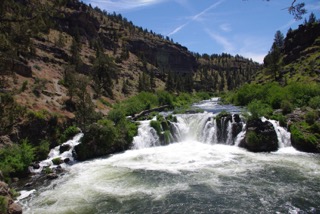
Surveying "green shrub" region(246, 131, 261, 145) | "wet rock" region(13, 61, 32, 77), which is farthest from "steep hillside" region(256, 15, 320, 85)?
"wet rock" region(13, 61, 32, 77)

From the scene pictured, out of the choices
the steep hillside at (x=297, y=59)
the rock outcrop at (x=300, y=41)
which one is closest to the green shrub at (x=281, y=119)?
the steep hillside at (x=297, y=59)

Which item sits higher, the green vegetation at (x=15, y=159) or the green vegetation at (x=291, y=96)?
the green vegetation at (x=291, y=96)

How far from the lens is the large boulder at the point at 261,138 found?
30953 mm

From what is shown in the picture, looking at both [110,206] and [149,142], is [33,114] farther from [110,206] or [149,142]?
[110,206]

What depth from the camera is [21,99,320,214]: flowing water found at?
56.7 ft

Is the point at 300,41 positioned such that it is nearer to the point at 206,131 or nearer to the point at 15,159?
the point at 206,131

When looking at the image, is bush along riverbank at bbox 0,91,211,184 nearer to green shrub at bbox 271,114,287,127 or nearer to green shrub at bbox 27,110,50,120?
green shrub at bbox 27,110,50,120

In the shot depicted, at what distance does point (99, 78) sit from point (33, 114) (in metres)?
33.7

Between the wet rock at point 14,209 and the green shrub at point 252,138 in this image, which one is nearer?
the wet rock at point 14,209

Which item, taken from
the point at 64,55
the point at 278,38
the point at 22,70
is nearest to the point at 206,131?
the point at 22,70

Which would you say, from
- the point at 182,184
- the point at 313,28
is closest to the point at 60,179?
the point at 182,184

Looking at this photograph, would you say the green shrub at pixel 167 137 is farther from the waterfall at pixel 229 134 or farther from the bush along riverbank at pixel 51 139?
the waterfall at pixel 229 134

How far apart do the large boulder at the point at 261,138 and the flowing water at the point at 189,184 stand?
45.8 inches

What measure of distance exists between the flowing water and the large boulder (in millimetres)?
1164
